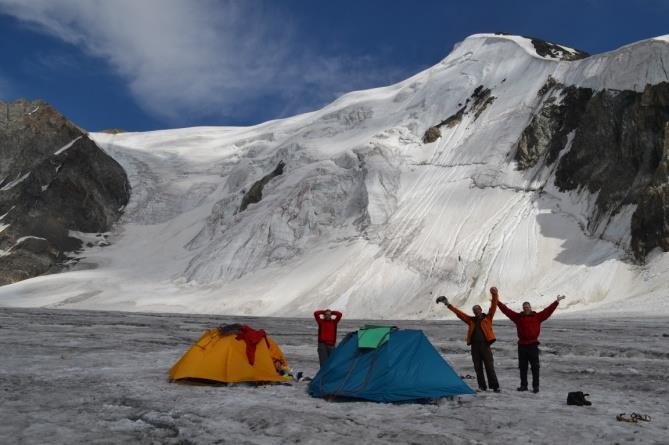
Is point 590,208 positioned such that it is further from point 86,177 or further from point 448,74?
point 86,177

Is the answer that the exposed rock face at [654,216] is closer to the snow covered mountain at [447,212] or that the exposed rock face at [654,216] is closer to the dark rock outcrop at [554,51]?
the snow covered mountain at [447,212]

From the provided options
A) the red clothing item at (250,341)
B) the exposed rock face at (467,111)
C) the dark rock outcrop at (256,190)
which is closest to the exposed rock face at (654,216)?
the exposed rock face at (467,111)

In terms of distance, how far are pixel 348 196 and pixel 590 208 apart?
2108 centimetres

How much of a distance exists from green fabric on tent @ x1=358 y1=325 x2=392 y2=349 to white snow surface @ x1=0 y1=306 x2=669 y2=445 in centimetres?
Result: 107

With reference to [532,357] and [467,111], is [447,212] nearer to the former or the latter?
[467,111]

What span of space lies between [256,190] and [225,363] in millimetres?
54302

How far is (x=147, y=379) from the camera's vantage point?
11.8 m

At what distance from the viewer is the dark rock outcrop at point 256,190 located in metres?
64.6

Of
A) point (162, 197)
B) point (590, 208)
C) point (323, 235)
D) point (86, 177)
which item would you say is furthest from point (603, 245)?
point (86, 177)

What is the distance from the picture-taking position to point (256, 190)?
65.3 meters

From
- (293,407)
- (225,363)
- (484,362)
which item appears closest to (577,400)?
(484,362)

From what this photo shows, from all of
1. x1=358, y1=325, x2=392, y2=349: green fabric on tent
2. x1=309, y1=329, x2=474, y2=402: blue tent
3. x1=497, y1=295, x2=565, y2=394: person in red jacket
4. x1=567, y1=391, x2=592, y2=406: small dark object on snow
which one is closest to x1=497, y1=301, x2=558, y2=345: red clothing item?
x1=497, y1=295, x2=565, y2=394: person in red jacket

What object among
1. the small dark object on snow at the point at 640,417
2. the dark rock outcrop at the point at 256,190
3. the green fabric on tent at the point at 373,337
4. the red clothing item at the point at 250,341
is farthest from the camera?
the dark rock outcrop at the point at 256,190

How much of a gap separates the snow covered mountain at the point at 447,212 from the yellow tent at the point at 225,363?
995 inches
